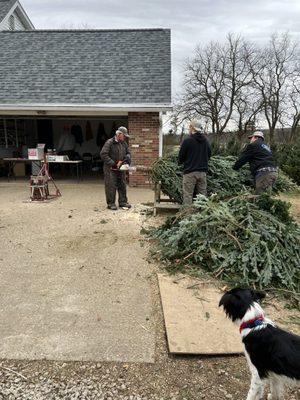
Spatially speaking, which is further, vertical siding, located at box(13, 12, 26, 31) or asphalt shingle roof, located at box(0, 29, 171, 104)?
vertical siding, located at box(13, 12, 26, 31)

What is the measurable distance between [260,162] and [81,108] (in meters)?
7.28

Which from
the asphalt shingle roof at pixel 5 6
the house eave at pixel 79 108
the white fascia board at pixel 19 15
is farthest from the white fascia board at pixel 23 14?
the house eave at pixel 79 108

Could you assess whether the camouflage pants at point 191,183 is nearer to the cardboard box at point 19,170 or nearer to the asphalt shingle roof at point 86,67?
the asphalt shingle roof at point 86,67

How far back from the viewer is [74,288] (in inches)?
197

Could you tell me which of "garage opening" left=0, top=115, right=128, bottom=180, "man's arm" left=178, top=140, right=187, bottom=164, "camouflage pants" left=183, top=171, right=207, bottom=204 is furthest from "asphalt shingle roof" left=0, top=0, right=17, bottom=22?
"camouflage pants" left=183, top=171, right=207, bottom=204

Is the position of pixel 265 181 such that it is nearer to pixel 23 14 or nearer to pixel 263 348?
pixel 263 348

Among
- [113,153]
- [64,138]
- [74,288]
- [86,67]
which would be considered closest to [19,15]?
[64,138]

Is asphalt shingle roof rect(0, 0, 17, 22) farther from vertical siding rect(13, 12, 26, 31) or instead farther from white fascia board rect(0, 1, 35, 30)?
vertical siding rect(13, 12, 26, 31)

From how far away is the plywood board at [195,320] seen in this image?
3660 mm

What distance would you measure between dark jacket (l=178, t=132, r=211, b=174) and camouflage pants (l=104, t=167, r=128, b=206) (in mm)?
2007

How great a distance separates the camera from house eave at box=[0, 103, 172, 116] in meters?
12.5

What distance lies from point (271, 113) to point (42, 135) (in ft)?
102

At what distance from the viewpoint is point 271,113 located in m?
42.5

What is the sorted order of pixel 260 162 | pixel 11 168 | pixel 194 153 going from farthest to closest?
1. pixel 11 168
2. pixel 194 153
3. pixel 260 162
